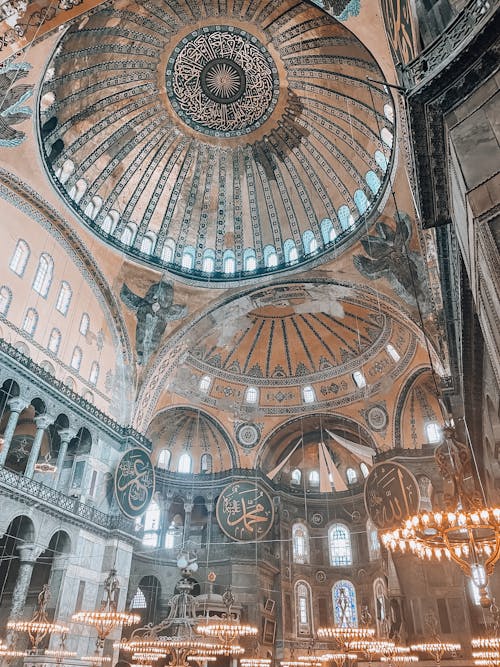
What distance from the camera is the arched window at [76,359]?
14902mm

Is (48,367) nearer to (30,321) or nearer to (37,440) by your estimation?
(30,321)

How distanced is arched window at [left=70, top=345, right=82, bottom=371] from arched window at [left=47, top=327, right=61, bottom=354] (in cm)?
71

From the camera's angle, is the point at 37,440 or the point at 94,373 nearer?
the point at 37,440

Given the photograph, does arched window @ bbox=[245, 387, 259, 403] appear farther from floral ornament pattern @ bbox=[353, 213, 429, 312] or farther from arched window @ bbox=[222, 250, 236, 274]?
floral ornament pattern @ bbox=[353, 213, 429, 312]

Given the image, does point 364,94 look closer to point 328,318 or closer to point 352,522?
point 328,318

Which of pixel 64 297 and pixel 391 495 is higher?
pixel 64 297

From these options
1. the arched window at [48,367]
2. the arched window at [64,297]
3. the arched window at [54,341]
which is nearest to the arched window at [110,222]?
the arched window at [64,297]

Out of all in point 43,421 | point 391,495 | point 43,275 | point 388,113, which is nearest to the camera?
point 43,421

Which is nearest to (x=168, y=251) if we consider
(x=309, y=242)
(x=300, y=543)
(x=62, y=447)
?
(x=309, y=242)

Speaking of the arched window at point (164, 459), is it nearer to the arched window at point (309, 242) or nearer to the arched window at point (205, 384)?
the arched window at point (205, 384)

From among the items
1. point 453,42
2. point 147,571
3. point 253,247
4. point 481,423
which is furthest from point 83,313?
point 453,42

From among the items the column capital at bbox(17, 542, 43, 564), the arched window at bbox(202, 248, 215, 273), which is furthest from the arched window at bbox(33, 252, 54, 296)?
the column capital at bbox(17, 542, 43, 564)

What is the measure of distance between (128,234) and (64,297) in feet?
12.1

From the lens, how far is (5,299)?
12555mm
